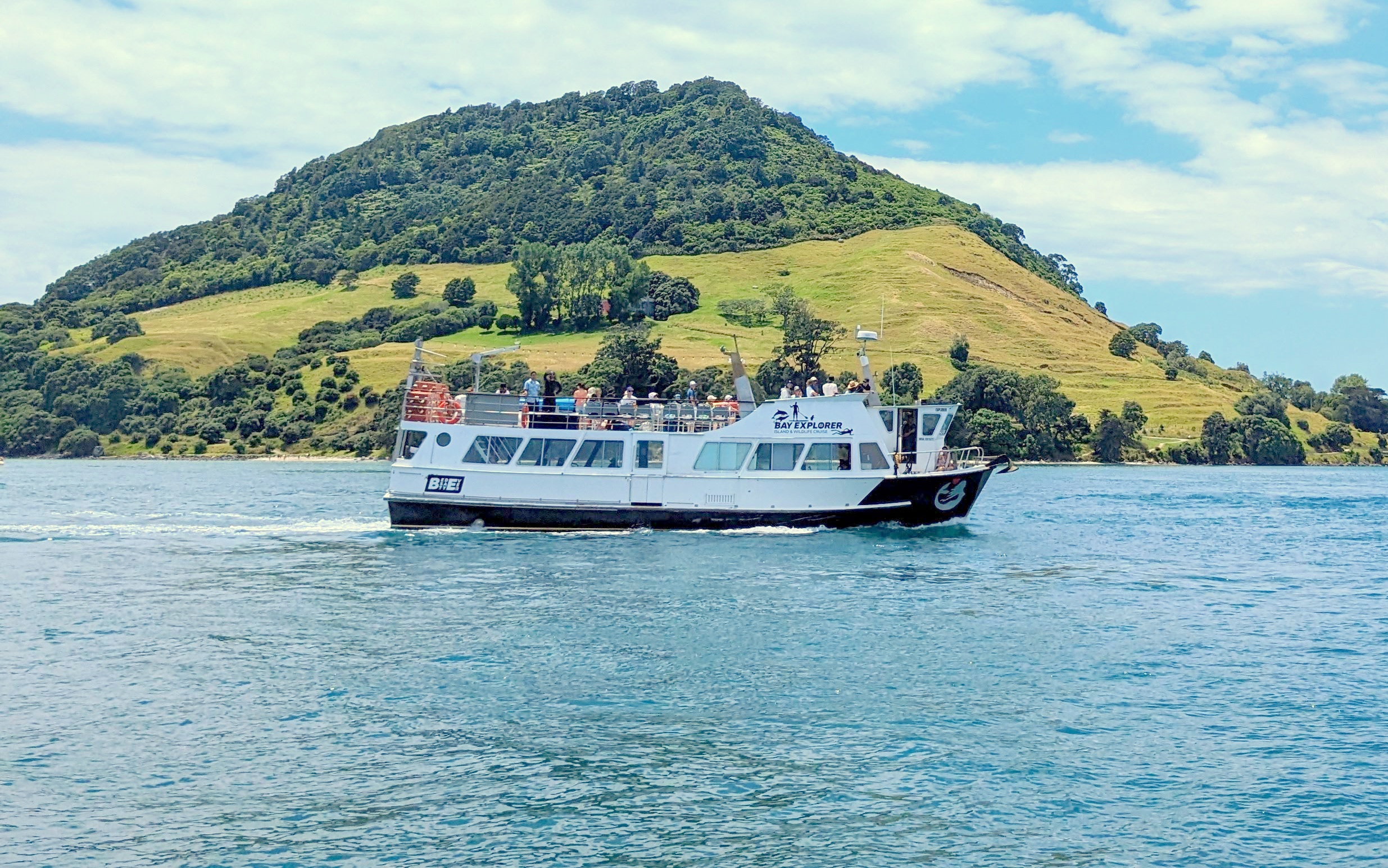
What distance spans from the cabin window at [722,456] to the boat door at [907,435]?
6.60 meters

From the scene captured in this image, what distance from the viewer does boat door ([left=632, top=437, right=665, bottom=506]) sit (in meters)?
52.2

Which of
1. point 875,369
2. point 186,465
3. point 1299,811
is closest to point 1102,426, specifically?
point 875,369

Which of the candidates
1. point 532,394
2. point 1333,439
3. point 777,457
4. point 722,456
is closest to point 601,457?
point 532,394

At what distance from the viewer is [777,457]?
5203 centimetres

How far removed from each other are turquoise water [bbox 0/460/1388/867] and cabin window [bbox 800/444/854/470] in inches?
168

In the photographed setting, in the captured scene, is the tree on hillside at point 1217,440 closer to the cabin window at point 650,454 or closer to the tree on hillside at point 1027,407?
the tree on hillside at point 1027,407

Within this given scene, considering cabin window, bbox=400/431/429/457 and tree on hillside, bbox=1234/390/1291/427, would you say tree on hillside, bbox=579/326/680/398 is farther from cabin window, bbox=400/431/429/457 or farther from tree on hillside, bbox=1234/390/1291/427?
cabin window, bbox=400/431/429/457

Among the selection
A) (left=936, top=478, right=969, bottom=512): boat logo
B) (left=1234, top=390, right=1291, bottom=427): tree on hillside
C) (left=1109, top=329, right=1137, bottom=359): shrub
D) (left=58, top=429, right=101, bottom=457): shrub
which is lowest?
(left=936, top=478, right=969, bottom=512): boat logo

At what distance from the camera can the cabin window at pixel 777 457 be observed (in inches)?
2044

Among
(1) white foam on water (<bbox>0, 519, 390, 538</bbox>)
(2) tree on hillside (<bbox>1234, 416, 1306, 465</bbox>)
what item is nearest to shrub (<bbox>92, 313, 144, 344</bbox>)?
(1) white foam on water (<bbox>0, 519, 390, 538</bbox>)

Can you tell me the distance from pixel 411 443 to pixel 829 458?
17.3 metres

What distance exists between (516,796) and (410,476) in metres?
34.3

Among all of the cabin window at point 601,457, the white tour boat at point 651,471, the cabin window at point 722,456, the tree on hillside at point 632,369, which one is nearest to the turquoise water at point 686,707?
the white tour boat at point 651,471

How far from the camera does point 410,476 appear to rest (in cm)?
5219
